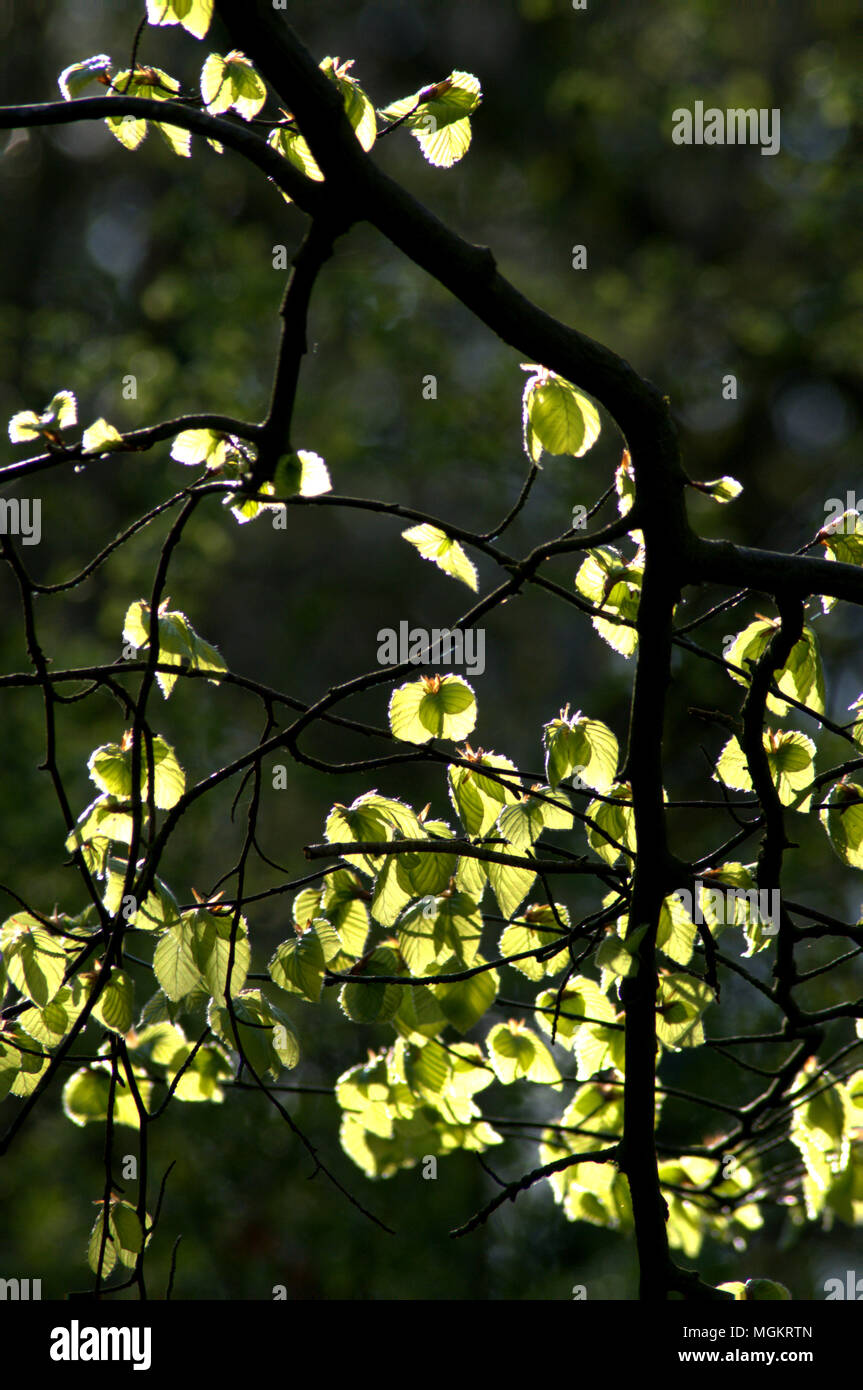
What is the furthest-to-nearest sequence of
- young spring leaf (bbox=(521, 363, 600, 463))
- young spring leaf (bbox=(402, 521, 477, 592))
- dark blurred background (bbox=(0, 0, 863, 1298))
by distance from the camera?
dark blurred background (bbox=(0, 0, 863, 1298)), young spring leaf (bbox=(402, 521, 477, 592)), young spring leaf (bbox=(521, 363, 600, 463))

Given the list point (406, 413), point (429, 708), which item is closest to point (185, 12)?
point (429, 708)

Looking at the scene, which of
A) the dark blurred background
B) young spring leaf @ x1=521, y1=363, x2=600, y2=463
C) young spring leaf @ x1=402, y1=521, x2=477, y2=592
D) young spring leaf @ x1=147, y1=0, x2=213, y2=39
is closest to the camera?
young spring leaf @ x1=147, y1=0, x2=213, y2=39

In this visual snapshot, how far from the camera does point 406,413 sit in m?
6.99

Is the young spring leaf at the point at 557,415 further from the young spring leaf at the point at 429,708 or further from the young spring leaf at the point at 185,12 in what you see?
the young spring leaf at the point at 185,12

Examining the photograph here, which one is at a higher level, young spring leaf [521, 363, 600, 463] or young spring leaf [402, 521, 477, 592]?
young spring leaf [521, 363, 600, 463]

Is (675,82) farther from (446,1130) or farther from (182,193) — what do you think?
(446,1130)

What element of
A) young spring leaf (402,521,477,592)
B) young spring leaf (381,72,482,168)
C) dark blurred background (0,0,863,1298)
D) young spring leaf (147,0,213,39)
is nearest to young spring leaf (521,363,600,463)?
young spring leaf (402,521,477,592)

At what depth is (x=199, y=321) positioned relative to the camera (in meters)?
6.57

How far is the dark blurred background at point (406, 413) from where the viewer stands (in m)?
5.84

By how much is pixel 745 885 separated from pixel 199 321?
6.01m

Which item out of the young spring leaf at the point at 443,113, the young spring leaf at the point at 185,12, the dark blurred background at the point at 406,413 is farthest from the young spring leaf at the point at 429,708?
the dark blurred background at the point at 406,413

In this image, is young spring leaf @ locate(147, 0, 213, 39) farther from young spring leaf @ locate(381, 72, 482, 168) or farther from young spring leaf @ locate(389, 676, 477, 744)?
young spring leaf @ locate(389, 676, 477, 744)

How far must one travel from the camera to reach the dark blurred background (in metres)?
5.84

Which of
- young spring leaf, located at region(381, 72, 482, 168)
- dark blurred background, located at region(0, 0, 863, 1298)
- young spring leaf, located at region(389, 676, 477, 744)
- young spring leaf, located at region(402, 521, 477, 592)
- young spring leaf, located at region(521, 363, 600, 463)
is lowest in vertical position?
young spring leaf, located at region(389, 676, 477, 744)
